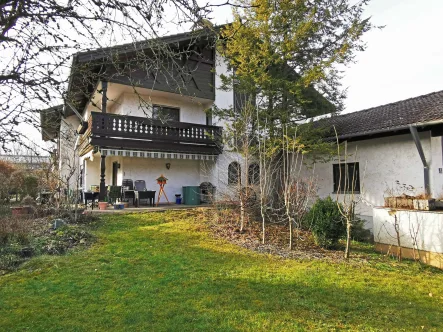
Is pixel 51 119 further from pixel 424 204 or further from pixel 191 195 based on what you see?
pixel 191 195

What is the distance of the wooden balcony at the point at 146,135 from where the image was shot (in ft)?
43.5

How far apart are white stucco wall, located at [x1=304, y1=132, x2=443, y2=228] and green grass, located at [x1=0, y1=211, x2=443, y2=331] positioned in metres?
4.33

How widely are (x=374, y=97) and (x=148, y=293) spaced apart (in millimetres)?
18858

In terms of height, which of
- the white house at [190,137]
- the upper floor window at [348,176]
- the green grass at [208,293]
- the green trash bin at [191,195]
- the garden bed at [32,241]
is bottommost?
the green grass at [208,293]

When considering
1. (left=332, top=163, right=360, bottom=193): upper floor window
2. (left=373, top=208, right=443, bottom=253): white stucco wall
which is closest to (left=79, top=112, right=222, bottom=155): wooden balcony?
(left=332, top=163, right=360, bottom=193): upper floor window

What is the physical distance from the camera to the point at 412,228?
7469 millimetres

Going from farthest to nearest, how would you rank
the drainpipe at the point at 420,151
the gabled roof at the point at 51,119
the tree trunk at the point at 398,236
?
the drainpipe at the point at 420,151
the tree trunk at the point at 398,236
the gabled roof at the point at 51,119

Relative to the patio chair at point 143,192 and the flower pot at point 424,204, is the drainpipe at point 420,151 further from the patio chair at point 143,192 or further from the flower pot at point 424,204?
the patio chair at point 143,192

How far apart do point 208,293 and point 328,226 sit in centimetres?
483

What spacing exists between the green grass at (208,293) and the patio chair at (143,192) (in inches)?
256

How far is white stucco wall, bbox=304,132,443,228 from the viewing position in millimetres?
9633

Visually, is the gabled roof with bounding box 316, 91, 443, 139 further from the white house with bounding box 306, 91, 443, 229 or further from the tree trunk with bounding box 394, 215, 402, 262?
the tree trunk with bounding box 394, 215, 402, 262

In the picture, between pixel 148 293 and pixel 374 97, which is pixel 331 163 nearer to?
pixel 374 97

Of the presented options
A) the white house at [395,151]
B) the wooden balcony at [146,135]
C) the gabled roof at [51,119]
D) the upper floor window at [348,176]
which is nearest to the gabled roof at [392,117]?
the white house at [395,151]
